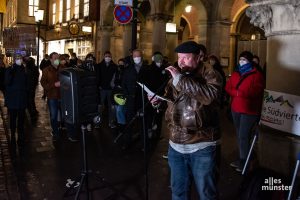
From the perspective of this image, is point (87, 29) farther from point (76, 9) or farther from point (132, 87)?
point (132, 87)

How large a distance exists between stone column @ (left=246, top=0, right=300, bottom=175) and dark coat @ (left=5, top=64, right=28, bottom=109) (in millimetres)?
4848

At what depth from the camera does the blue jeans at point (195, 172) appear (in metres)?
3.65

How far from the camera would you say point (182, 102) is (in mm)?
3643

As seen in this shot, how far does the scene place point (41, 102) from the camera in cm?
1642

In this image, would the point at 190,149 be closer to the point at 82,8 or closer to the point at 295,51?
the point at 295,51

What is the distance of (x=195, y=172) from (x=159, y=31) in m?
13.2

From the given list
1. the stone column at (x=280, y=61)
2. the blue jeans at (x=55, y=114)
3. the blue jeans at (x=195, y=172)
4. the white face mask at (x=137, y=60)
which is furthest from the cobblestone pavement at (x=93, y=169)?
the white face mask at (x=137, y=60)

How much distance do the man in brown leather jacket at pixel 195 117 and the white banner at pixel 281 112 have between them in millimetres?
1850

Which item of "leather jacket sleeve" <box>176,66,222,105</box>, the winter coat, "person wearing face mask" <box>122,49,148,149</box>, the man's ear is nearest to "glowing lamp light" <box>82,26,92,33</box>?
the winter coat

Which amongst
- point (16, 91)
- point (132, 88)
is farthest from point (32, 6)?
point (132, 88)

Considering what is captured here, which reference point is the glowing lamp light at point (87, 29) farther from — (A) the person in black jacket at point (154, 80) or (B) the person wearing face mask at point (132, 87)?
(B) the person wearing face mask at point (132, 87)

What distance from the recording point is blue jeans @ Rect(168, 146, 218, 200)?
12.0 ft

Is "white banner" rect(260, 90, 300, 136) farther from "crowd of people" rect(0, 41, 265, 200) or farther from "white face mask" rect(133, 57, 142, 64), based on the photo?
"white face mask" rect(133, 57, 142, 64)

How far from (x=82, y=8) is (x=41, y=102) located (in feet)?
43.9
